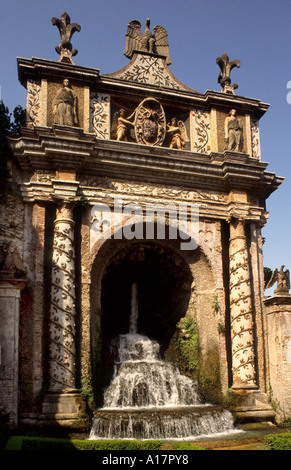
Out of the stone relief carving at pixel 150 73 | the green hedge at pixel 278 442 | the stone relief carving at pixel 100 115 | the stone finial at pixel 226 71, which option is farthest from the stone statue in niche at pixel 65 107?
the green hedge at pixel 278 442

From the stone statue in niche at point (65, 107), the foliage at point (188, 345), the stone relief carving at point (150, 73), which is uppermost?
the stone relief carving at point (150, 73)

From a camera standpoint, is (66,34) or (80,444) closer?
(80,444)

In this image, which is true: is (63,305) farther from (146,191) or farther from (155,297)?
(155,297)

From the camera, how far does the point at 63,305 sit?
12.6 m

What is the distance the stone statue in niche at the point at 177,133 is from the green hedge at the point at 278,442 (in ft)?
28.2

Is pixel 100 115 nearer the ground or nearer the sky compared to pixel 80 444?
nearer the sky

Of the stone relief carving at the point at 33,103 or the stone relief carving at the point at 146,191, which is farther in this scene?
the stone relief carving at the point at 146,191

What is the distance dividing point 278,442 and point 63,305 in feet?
18.4

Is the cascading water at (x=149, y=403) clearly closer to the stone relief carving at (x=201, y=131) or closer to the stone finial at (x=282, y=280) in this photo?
the stone finial at (x=282, y=280)

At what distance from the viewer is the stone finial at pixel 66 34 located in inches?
575

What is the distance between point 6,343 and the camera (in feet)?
37.4

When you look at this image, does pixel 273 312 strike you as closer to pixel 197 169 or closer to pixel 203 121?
pixel 197 169

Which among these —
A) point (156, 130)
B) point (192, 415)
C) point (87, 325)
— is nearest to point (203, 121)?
point (156, 130)

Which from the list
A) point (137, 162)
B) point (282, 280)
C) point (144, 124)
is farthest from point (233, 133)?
point (282, 280)
